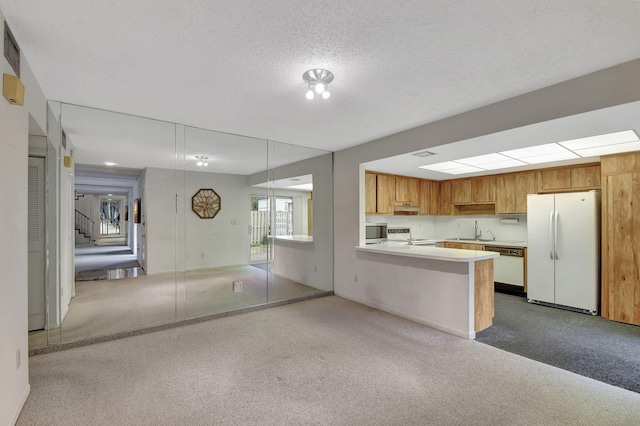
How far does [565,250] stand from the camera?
4.33 meters

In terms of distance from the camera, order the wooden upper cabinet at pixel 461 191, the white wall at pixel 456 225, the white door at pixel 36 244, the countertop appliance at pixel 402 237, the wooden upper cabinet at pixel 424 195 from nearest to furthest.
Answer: the white door at pixel 36 244, the white wall at pixel 456 225, the countertop appliance at pixel 402 237, the wooden upper cabinet at pixel 461 191, the wooden upper cabinet at pixel 424 195

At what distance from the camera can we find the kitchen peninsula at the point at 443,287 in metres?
3.31

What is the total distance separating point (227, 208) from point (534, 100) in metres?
3.73

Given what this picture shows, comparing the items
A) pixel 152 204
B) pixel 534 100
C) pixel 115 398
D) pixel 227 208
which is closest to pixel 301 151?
pixel 227 208

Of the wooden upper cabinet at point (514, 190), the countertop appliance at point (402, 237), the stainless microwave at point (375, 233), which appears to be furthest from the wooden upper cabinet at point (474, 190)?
the stainless microwave at point (375, 233)

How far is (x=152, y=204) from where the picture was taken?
12.8 feet

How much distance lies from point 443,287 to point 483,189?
3.20m

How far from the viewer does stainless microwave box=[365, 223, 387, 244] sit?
5.38 m

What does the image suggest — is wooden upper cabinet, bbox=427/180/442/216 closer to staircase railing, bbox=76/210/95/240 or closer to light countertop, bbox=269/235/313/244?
light countertop, bbox=269/235/313/244

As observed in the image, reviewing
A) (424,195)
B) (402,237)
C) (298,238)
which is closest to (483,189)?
(424,195)

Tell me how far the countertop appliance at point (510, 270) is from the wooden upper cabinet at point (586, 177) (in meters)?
1.31

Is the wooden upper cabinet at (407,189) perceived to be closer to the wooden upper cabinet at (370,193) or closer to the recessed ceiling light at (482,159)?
the wooden upper cabinet at (370,193)

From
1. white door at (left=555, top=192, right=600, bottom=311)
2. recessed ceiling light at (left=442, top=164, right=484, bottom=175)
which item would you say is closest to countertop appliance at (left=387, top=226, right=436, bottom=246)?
recessed ceiling light at (left=442, top=164, right=484, bottom=175)

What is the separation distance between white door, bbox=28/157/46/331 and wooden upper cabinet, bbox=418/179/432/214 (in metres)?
5.89
